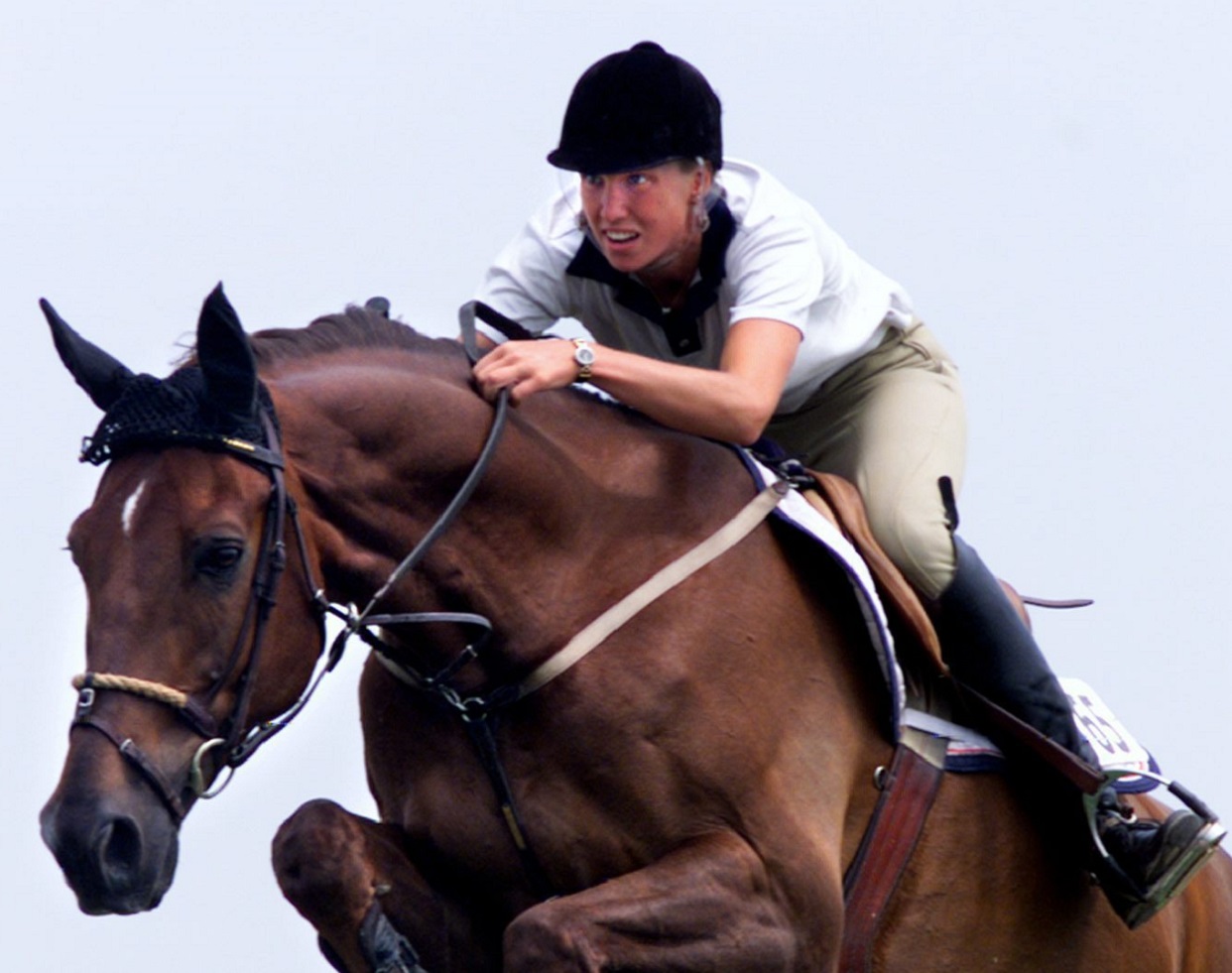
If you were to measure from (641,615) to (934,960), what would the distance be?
1.05m

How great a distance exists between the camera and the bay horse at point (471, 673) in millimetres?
4227

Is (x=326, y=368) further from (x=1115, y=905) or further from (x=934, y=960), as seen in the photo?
(x=1115, y=905)

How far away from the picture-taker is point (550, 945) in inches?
174

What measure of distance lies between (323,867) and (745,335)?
1.32 meters

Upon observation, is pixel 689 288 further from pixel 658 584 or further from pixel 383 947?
pixel 383 947

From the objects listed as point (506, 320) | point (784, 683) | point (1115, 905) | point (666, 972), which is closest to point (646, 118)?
point (506, 320)

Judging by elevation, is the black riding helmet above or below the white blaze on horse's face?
above

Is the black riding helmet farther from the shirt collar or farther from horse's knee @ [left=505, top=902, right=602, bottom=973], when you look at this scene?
horse's knee @ [left=505, top=902, right=602, bottom=973]

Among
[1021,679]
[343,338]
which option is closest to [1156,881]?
[1021,679]

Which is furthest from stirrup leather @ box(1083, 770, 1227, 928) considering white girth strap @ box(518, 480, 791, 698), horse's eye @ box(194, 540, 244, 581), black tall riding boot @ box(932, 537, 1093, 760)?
horse's eye @ box(194, 540, 244, 581)

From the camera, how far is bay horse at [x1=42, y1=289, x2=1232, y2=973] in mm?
4227

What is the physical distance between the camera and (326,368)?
15.3ft

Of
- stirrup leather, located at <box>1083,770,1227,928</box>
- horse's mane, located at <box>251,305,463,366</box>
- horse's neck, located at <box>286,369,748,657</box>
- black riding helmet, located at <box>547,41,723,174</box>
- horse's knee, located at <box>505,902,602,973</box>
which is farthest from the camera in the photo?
stirrup leather, located at <box>1083,770,1227,928</box>

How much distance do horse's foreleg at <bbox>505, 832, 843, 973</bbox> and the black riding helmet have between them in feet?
4.47
